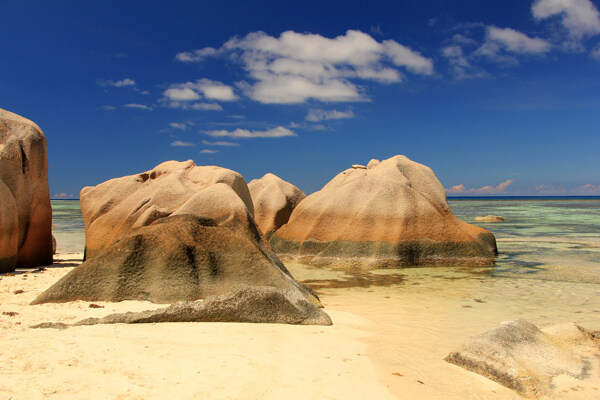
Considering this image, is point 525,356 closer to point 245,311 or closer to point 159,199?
point 245,311

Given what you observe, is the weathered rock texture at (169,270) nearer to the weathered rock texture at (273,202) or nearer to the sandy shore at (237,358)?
the sandy shore at (237,358)

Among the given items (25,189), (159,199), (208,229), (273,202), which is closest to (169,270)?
(208,229)

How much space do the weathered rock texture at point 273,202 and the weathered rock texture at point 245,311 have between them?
34.5 feet

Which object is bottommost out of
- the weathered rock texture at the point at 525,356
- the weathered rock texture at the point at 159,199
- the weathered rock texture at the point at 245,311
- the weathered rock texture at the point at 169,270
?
the weathered rock texture at the point at 525,356

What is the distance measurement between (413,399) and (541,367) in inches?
57.9

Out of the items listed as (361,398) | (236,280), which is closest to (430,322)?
(236,280)

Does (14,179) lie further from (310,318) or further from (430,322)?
(430,322)

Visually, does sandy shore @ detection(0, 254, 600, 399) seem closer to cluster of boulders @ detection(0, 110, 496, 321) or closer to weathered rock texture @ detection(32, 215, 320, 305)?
weathered rock texture @ detection(32, 215, 320, 305)

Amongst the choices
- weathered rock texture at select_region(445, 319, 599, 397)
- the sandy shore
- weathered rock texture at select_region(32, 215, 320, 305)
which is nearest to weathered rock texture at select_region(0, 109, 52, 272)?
the sandy shore

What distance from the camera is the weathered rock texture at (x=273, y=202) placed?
16.6 metres

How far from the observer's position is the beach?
323 cm

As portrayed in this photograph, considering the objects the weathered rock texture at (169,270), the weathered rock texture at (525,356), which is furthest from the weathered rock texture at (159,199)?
the weathered rock texture at (525,356)

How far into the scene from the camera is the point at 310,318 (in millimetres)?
5426

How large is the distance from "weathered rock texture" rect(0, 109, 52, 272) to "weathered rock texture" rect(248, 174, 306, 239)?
24.3 feet
